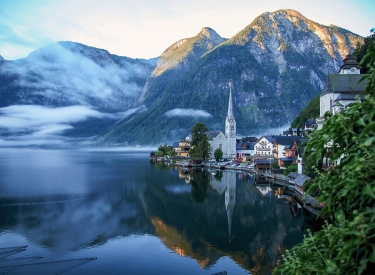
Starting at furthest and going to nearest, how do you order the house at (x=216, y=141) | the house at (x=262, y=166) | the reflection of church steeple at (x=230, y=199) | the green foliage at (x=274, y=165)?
the house at (x=216, y=141)
the house at (x=262, y=166)
the green foliage at (x=274, y=165)
the reflection of church steeple at (x=230, y=199)

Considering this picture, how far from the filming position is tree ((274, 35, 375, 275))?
14.0 feet

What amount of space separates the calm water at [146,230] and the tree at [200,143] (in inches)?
2032

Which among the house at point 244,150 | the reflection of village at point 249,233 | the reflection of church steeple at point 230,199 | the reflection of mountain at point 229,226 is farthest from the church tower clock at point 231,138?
the reflection of mountain at point 229,226

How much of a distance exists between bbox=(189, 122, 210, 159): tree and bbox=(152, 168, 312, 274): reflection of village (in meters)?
55.7

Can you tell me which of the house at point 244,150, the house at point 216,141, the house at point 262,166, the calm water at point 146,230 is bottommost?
the calm water at point 146,230

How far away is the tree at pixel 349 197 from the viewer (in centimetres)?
427

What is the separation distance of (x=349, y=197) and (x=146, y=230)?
3176 centimetres

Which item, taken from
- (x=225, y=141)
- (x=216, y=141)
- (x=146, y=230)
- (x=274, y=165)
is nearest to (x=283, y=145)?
(x=274, y=165)

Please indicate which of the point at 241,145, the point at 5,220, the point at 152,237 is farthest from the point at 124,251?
the point at 241,145

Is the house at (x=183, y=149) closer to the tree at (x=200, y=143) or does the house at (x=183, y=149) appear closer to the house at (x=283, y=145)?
the tree at (x=200, y=143)

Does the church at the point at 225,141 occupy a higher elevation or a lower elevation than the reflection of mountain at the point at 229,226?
higher

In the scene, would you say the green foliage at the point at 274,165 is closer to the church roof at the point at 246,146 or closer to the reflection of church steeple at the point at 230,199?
the reflection of church steeple at the point at 230,199

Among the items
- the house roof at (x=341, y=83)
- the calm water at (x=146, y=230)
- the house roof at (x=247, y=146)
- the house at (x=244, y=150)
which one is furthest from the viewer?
the house roof at (x=247, y=146)

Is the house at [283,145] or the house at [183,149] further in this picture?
the house at [183,149]
